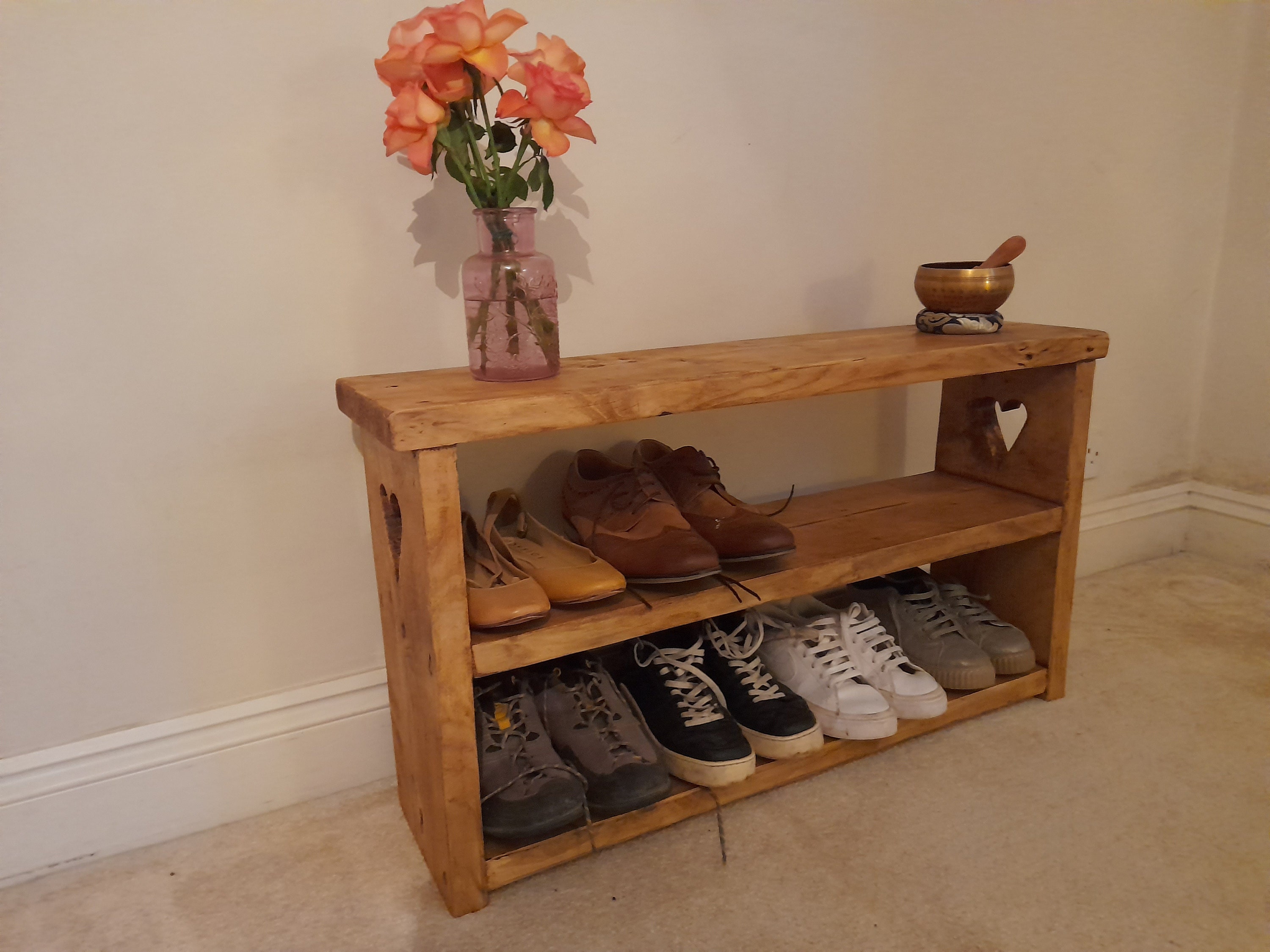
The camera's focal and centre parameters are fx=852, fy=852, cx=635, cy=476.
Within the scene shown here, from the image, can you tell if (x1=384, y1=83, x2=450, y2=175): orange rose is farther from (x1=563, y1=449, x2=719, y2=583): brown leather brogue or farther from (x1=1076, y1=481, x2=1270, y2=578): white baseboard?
(x1=1076, y1=481, x2=1270, y2=578): white baseboard

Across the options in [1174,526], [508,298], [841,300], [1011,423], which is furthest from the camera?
[1174,526]

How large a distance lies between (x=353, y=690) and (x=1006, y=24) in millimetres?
1489

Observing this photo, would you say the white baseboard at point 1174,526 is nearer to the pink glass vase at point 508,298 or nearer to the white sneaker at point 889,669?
the white sneaker at point 889,669

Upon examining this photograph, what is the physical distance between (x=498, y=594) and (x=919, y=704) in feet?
1.98

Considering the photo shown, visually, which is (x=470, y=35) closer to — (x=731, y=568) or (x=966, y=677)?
(x=731, y=568)

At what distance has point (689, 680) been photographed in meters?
1.10

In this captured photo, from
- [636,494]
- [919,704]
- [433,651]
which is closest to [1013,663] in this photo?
[919,704]

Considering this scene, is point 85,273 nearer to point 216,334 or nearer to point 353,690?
point 216,334

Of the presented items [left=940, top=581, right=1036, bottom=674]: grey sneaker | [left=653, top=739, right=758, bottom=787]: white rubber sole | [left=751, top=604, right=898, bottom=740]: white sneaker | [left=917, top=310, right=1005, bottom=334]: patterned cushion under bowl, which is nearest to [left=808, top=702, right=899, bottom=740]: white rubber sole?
[left=751, top=604, right=898, bottom=740]: white sneaker

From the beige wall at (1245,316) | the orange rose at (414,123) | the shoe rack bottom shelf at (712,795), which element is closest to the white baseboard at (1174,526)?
the beige wall at (1245,316)

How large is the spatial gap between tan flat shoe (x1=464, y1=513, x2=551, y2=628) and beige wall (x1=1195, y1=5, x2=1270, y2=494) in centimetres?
167

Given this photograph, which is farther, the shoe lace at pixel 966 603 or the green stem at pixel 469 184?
the shoe lace at pixel 966 603

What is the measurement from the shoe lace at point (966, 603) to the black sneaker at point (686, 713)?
45cm

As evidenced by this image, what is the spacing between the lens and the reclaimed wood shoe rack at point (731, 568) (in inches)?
33.9
